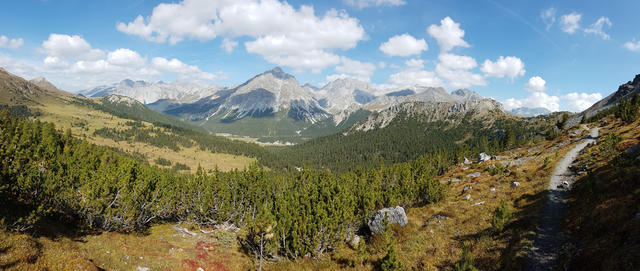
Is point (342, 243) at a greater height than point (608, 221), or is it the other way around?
point (608, 221)

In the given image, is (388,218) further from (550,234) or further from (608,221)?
(608,221)

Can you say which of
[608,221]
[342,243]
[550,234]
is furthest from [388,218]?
[608,221]

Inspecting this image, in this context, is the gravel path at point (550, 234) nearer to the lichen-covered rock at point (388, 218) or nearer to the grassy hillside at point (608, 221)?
the grassy hillside at point (608, 221)

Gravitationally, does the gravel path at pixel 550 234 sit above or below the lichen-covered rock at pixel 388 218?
above

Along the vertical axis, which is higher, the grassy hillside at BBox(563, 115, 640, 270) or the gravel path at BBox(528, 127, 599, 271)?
the grassy hillside at BBox(563, 115, 640, 270)

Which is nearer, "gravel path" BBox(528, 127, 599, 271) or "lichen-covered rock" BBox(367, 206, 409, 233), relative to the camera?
"gravel path" BBox(528, 127, 599, 271)

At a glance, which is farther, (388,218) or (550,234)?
(388,218)

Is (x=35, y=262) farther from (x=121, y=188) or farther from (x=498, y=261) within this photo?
(x=498, y=261)

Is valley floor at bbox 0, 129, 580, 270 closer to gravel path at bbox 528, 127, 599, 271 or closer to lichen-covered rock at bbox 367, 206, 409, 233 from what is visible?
gravel path at bbox 528, 127, 599, 271

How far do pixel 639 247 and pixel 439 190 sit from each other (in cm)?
3026

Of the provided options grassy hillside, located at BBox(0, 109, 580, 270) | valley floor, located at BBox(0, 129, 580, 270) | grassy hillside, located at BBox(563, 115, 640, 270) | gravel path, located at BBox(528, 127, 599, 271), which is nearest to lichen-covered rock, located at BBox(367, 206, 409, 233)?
grassy hillside, located at BBox(0, 109, 580, 270)

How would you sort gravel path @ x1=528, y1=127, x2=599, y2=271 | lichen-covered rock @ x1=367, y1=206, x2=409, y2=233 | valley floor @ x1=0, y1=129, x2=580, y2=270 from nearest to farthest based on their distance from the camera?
gravel path @ x1=528, y1=127, x2=599, y2=271 < valley floor @ x1=0, y1=129, x2=580, y2=270 < lichen-covered rock @ x1=367, y1=206, x2=409, y2=233

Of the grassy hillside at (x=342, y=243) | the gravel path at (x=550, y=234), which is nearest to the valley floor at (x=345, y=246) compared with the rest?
the grassy hillside at (x=342, y=243)

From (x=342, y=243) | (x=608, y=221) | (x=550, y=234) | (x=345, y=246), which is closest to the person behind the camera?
(x=608, y=221)
